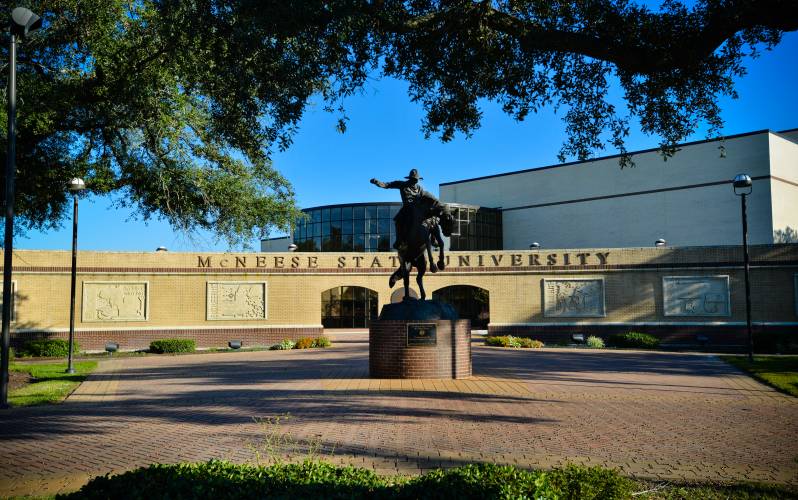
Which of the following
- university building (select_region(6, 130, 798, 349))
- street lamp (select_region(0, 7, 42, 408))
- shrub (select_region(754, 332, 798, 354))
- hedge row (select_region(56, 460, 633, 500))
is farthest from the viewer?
university building (select_region(6, 130, 798, 349))

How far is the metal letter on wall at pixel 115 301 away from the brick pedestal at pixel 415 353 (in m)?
17.9

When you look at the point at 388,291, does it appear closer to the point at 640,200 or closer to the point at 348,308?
the point at 348,308

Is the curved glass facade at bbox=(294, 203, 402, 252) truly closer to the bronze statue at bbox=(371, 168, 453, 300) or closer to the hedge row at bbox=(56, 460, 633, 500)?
the bronze statue at bbox=(371, 168, 453, 300)

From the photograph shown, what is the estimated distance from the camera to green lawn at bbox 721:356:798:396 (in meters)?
13.2

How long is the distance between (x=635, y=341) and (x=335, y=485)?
2356cm

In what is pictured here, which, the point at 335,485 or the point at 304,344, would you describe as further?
the point at 304,344

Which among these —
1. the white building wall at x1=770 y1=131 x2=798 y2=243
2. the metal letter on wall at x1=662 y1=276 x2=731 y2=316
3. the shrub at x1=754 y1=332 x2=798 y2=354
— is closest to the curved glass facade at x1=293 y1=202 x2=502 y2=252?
the white building wall at x1=770 y1=131 x2=798 y2=243

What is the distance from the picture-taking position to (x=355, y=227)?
51.0 meters

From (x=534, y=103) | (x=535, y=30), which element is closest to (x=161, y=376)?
(x=534, y=103)

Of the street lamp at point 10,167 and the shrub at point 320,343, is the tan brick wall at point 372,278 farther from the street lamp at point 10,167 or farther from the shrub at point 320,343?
the street lamp at point 10,167

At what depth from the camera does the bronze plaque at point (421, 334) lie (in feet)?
43.7

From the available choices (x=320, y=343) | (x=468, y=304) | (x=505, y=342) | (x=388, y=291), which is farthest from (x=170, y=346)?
(x=468, y=304)

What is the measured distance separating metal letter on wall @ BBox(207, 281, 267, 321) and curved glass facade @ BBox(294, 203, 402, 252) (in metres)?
21.3

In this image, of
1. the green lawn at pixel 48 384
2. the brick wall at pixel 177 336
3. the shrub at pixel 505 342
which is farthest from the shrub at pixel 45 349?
the shrub at pixel 505 342
